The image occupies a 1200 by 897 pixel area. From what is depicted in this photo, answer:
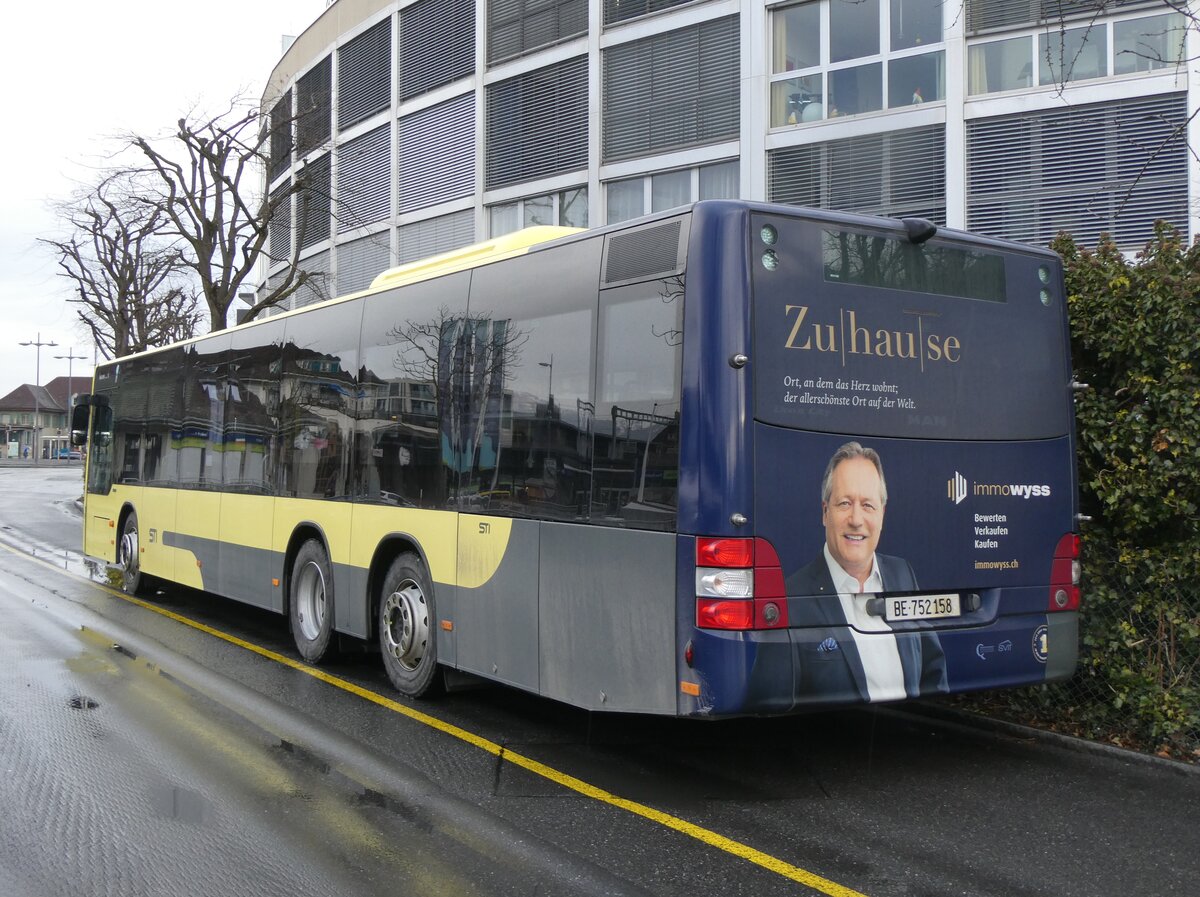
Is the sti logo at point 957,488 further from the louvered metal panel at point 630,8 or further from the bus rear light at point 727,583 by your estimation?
the louvered metal panel at point 630,8

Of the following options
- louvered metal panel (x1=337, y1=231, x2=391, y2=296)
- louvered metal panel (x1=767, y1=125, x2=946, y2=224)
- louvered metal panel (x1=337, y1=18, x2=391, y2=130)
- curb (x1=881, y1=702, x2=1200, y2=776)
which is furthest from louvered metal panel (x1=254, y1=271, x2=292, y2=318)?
curb (x1=881, y1=702, x2=1200, y2=776)

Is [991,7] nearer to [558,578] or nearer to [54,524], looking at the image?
[558,578]

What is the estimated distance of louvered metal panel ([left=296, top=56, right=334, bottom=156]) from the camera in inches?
1179

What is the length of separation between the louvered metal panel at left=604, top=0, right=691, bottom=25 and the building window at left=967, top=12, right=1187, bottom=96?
19.1 feet

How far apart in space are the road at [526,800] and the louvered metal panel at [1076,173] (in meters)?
11.3

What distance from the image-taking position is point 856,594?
556 centimetres

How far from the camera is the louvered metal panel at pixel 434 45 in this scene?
25.3 metres

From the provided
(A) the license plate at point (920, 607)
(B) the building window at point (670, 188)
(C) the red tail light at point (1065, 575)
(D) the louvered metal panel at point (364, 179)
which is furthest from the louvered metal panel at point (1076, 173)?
(D) the louvered metal panel at point (364, 179)

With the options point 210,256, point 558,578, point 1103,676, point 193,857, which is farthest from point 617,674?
point 210,256

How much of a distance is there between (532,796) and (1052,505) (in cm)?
329

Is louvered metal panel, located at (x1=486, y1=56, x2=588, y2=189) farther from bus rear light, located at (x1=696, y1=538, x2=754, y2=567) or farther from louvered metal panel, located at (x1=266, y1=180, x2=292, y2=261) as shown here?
bus rear light, located at (x1=696, y1=538, x2=754, y2=567)

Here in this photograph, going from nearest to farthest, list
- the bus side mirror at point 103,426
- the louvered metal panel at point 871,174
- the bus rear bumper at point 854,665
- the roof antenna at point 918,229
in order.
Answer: the bus rear bumper at point 854,665 < the roof antenna at point 918,229 < the bus side mirror at point 103,426 < the louvered metal panel at point 871,174

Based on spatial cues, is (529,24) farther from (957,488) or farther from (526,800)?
(526,800)

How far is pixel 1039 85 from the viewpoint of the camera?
16719mm
